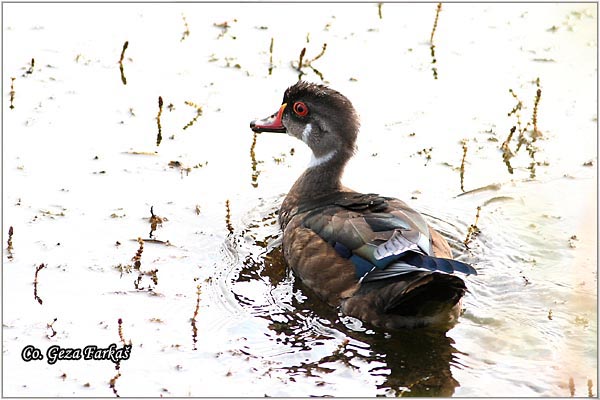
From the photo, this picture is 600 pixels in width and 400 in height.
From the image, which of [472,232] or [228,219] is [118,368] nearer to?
[228,219]

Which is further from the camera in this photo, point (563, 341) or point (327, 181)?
point (327, 181)

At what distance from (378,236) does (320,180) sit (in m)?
1.65

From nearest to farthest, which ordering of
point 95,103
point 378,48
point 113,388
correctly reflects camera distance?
point 113,388 < point 95,103 < point 378,48

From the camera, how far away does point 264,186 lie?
887cm

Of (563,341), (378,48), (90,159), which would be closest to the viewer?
(563,341)

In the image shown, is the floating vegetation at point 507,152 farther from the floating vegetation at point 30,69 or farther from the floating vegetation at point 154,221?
the floating vegetation at point 30,69

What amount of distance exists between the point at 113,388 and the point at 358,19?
23.0ft

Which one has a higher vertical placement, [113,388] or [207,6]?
[207,6]

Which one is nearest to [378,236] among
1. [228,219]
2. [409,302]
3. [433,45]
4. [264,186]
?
[409,302]

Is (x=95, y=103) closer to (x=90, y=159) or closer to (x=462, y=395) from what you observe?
(x=90, y=159)

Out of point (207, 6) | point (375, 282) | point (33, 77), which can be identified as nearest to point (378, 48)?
point (207, 6)

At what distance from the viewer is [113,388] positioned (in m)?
5.87

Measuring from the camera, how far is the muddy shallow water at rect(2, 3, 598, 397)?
249 inches

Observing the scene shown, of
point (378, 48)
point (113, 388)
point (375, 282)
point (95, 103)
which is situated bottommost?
point (113, 388)
